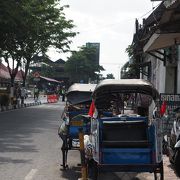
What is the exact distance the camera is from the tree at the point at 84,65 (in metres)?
96.5

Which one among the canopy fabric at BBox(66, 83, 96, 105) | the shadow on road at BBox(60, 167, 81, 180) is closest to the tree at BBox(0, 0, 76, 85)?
the canopy fabric at BBox(66, 83, 96, 105)

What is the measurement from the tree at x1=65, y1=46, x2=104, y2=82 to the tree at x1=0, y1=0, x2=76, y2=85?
47819 millimetres

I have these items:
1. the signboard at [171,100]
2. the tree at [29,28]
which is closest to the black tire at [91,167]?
the signboard at [171,100]

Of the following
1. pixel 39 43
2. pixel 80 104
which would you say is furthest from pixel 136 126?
pixel 39 43

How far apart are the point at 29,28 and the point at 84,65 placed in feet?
225

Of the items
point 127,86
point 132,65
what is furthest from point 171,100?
point 132,65

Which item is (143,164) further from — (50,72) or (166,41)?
(50,72)

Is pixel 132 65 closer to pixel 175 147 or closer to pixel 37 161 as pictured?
pixel 37 161

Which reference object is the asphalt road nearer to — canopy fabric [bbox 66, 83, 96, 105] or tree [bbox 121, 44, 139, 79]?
canopy fabric [bbox 66, 83, 96, 105]

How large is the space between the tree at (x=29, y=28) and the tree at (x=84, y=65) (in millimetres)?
47819

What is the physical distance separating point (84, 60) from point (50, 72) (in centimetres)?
2086

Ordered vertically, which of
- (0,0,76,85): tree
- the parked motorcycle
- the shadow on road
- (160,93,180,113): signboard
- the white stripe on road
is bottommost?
the shadow on road

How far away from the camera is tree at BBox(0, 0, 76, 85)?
25.0 m

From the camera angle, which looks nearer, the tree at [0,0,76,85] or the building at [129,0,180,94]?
the building at [129,0,180,94]
